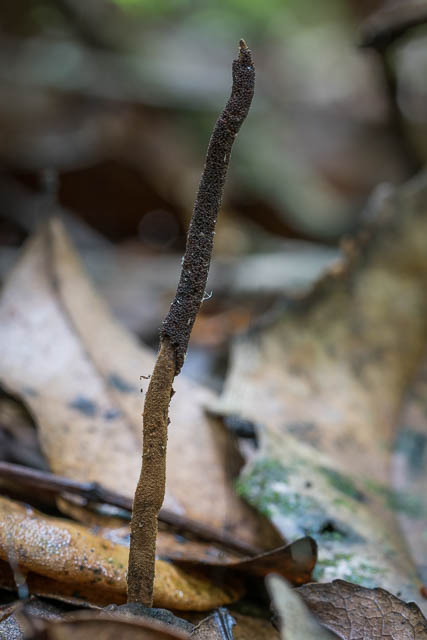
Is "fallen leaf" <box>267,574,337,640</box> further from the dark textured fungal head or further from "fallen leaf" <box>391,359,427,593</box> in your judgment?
"fallen leaf" <box>391,359,427,593</box>

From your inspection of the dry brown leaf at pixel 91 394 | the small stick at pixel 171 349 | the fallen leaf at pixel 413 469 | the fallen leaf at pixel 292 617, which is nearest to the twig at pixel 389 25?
the fallen leaf at pixel 413 469

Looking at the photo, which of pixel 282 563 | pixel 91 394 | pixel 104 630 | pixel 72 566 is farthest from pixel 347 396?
pixel 104 630

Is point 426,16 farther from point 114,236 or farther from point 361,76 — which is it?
point 361,76

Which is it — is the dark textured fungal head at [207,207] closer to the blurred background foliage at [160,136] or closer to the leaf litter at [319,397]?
the leaf litter at [319,397]

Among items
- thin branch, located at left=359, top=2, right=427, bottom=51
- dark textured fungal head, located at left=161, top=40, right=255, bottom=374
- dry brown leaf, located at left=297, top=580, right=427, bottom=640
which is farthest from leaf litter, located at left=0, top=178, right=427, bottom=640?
thin branch, located at left=359, top=2, right=427, bottom=51

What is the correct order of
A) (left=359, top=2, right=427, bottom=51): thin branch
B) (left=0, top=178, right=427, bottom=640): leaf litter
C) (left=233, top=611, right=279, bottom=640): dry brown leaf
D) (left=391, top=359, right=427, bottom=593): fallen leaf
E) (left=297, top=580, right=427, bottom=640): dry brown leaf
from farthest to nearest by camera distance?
1. (left=359, top=2, right=427, bottom=51): thin branch
2. (left=391, top=359, right=427, bottom=593): fallen leaf
3. (left=0, top=178, right=427, bottom=640): leaf litter
4. (left=233, top=611, right=279, bottom=640): dry brown leaf
5. (left=297, top=580, right=427, bottom=640): dry brown leaf
